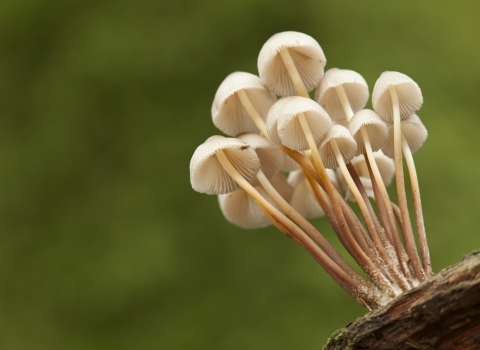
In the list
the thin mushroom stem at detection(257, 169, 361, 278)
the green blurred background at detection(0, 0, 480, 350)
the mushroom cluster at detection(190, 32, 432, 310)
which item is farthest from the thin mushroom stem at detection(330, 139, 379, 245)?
the green blurred background at detection(0, 0, 480, 350)

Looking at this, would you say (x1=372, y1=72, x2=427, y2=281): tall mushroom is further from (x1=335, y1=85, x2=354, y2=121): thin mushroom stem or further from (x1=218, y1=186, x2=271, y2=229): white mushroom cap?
(x1=218, y1=186, x2=271, y2=229): white mushroom cap

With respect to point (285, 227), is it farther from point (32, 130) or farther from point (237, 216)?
point (32, 130)

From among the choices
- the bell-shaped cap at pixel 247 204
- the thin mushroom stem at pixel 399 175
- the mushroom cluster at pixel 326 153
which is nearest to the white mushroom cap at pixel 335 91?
the mushroom cluster at pixel 326 153

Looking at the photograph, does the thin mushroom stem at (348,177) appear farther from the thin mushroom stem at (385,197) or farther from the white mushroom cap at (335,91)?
the white mushroom cap at (335,91)

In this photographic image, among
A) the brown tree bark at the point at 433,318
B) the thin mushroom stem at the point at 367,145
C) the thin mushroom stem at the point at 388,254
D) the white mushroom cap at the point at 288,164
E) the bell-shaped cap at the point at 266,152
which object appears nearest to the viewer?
the brown tree bark at the point at 433,318

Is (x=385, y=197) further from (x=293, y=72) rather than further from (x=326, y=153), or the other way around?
(x=293, y=72)

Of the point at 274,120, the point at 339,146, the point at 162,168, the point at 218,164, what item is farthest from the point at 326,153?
the point at 162,168

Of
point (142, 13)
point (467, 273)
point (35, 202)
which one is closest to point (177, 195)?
point (35, 202)
